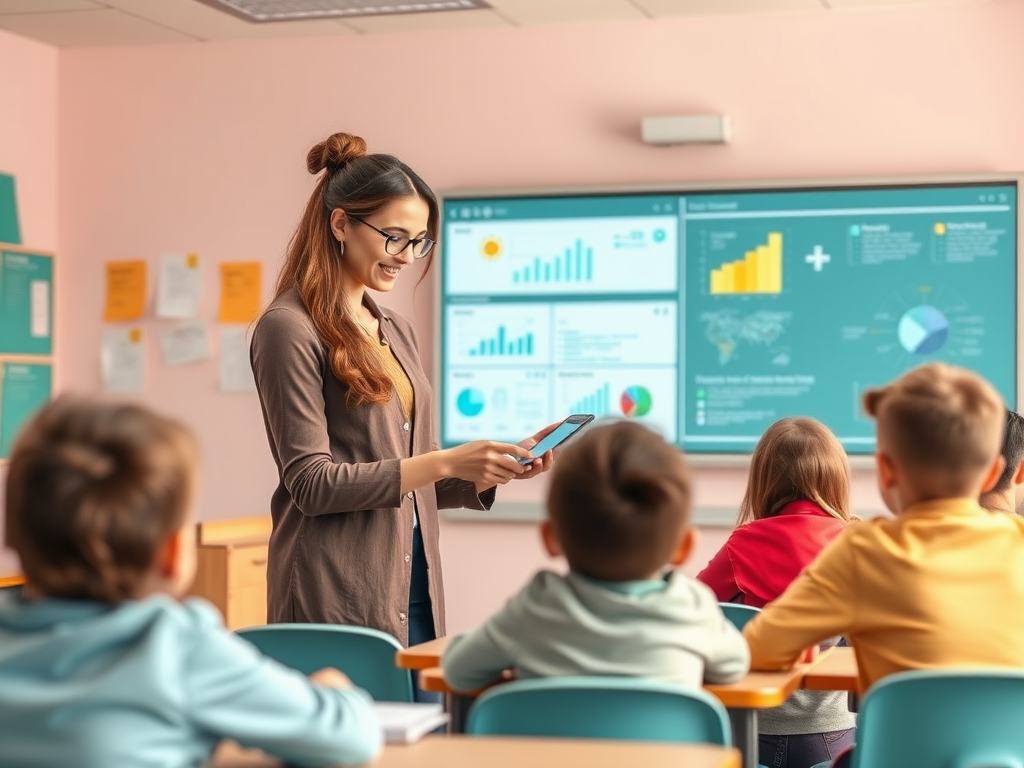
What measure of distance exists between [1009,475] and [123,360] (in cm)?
381

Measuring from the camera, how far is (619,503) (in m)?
1.67

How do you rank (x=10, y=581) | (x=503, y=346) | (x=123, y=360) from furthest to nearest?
1. (x=123, y=360)
2. (x=503, y=346)
3. (x=10, y=581)

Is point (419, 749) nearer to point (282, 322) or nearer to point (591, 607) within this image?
point (591, 607)

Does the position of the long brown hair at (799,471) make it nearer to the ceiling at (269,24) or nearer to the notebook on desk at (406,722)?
the notebook on desk at (406,722)

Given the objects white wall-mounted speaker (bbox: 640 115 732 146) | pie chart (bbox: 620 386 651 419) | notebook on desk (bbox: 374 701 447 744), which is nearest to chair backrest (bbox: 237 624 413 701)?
notebook on desk (bbox: 374 701 447 744)

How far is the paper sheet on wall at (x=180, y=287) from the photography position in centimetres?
543

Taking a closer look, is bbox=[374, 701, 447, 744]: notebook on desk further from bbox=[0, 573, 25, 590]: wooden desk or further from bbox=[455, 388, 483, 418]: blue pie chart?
bbox=[455, 388, 483, 418]: blue pie chart

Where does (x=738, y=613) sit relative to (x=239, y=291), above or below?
below

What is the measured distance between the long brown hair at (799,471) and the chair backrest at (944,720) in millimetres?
864

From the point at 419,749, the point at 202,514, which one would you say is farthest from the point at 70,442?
the point at 202,514

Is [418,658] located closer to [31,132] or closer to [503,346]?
[503,346]

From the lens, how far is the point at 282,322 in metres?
2.50

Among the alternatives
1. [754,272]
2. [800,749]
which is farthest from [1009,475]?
[754,272]

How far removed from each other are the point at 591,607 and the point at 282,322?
1.03m
